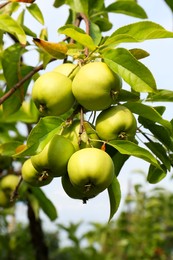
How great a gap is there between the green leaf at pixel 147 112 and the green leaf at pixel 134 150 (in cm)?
13

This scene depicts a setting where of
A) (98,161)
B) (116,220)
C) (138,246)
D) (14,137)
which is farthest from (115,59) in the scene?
(116,220)

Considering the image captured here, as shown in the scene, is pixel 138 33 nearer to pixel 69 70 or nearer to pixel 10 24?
pixel 69 70

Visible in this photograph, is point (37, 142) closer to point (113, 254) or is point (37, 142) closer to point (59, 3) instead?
point (59, 3)

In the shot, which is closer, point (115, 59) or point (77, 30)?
point (115, 59)

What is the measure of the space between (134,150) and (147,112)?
6.1 inches

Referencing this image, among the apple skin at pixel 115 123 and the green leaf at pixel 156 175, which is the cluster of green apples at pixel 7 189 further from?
the apple skin at pixel 115 123

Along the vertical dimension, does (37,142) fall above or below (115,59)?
below

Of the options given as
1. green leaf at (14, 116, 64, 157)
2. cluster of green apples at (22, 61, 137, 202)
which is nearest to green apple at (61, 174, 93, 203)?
cluster of green apples at (22, 61, 137, 202)

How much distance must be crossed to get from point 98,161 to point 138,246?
3.37 metres

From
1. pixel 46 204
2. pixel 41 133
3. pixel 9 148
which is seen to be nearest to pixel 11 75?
pixel 9 148

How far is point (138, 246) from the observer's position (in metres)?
4.10

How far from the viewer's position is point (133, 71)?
0.97m

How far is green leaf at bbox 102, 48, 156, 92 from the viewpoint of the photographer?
96 cm

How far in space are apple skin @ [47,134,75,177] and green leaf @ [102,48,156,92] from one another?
19 centimetres
